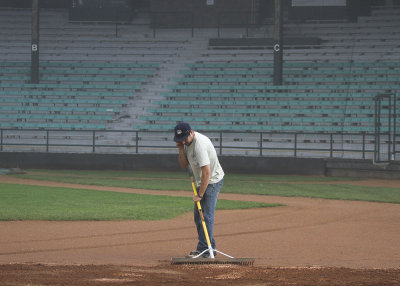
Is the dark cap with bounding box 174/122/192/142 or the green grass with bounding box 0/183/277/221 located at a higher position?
the dark cap with bounding box 174/122/192/142

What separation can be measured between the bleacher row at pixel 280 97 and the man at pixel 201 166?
20209 millimetres

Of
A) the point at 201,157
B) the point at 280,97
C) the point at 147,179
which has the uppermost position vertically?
the point at 280,97

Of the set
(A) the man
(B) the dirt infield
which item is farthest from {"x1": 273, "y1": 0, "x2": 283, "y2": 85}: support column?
(A) the man

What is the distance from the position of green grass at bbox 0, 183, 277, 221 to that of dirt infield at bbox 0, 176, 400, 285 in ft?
2.14

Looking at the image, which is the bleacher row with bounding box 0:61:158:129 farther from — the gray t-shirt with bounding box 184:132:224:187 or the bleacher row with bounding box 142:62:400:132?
the gray t-shirt with bounding box 184:132:224:187

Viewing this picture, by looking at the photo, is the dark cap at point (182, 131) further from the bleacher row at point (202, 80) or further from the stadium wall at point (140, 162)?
the bleacher row at point (202, 80)

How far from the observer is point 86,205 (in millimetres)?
16281

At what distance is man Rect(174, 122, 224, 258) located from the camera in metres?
9.31

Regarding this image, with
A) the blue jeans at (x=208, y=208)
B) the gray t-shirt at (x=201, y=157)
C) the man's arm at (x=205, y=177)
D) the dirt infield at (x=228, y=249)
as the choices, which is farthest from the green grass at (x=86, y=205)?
the man's arm at (x=205, y=177)

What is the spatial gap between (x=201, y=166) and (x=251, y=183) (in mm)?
13771

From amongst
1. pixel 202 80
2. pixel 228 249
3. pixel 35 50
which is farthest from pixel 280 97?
pixel 228 249

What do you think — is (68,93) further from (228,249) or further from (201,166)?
(201,166)

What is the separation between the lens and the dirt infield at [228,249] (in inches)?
321

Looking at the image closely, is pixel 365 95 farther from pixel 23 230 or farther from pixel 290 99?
pixel 23 230
